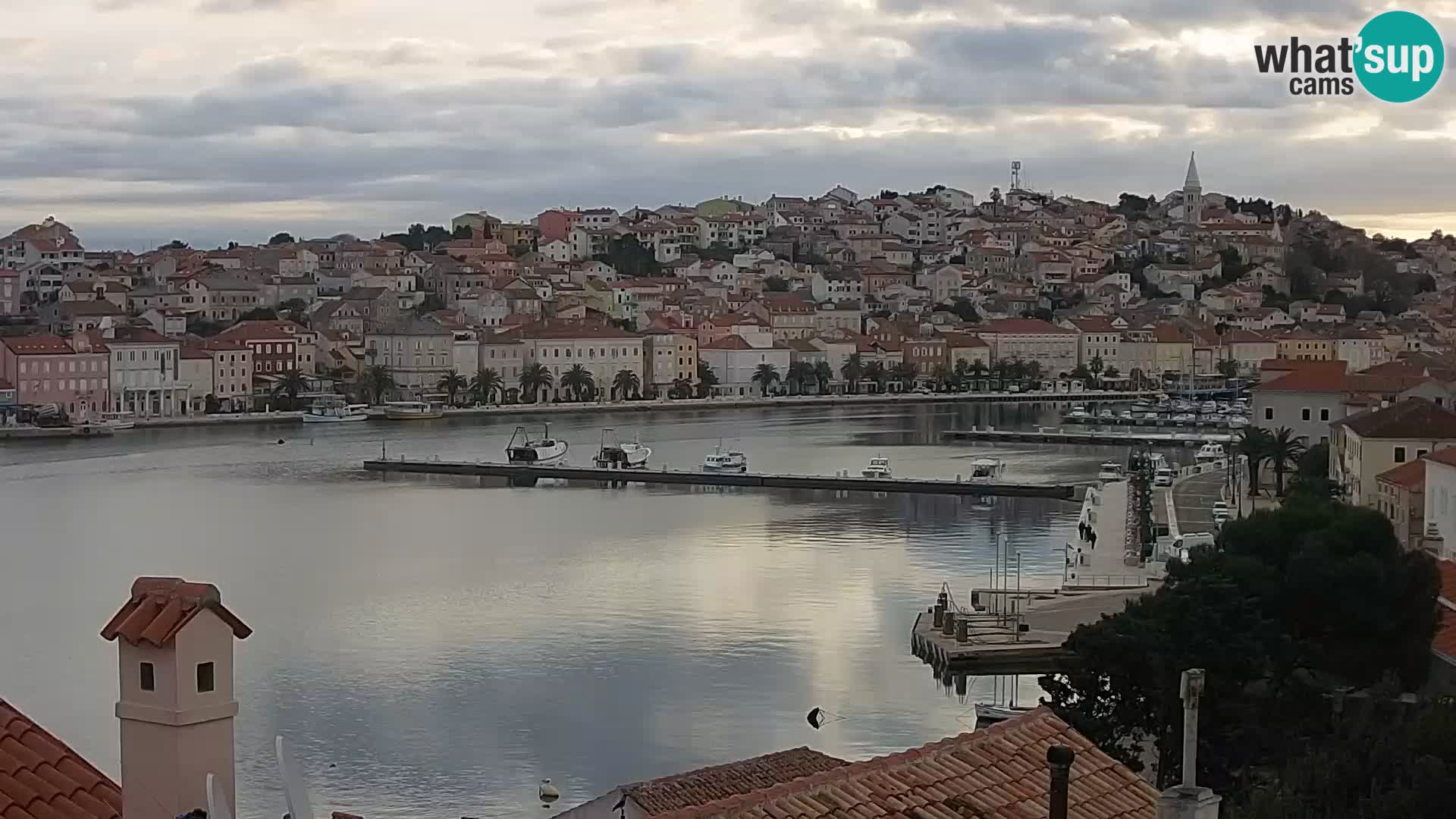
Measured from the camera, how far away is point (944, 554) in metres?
13.0

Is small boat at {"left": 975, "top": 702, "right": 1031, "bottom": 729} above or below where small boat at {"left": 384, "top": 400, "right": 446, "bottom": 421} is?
below

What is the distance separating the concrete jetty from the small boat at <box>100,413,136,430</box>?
23.4ft

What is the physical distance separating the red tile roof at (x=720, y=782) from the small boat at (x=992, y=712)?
1980 mm

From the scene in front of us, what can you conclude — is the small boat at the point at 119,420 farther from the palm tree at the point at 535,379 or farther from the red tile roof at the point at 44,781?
the red tile roof at the point at 44,781

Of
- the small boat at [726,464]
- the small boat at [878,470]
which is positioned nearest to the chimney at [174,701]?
the small boat at [878,470]

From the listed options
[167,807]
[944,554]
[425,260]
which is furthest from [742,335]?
[167,807]

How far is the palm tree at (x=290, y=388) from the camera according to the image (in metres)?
29.0

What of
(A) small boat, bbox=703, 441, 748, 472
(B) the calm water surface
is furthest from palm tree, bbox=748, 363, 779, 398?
(A) small boat, bbox=703, 441, 748, 472

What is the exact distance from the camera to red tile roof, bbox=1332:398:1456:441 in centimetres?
1211

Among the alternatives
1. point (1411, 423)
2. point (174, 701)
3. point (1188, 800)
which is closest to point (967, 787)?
point (1188, 800)

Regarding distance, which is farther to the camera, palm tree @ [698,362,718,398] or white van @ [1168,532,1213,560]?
palm tree @ [698,362,718,398]

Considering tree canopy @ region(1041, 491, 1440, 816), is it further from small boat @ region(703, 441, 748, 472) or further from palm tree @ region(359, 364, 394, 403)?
palm tree @ region(359, 364, 394, 403)

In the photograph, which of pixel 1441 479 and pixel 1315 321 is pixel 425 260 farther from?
pixel 1441 479

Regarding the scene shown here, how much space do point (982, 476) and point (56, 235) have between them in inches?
1068
